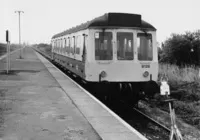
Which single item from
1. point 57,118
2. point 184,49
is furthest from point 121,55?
point 184,49

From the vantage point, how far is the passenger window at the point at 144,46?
1033cm

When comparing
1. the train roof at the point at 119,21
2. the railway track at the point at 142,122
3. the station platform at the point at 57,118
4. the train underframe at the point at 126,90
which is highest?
the train roof at the point at 119,21

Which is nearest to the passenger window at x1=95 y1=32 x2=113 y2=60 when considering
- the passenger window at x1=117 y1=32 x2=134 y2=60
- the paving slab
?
the passenger window at x1=117 y1=32 x2=134 y2=60

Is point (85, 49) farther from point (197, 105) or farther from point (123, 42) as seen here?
point (197, 105)

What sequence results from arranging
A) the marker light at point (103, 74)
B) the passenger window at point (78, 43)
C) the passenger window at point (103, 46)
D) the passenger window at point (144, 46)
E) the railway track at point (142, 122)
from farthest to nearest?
the passenger window at point (78, 43) → the passenger window at point (144, 46) → the passenger window at point (103, 46) → the marker light at point (103, 74) → the railway track at point (142, 122)

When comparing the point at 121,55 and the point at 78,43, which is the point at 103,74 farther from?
the point at 78,43

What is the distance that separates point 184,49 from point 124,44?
16.0 metres

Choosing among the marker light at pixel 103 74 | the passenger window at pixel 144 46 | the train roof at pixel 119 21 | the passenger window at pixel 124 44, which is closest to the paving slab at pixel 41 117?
the marker light at pixel 103 74

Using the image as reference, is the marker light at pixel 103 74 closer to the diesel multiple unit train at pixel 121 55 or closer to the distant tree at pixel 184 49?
the diesel multiple unit train at pixel 121 55

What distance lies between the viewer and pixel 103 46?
10.2 m

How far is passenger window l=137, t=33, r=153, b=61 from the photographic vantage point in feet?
33.9

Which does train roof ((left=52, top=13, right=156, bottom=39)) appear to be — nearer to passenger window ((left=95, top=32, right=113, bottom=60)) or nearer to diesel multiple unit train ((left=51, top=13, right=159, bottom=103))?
diesel multiple unit train ((left=51, top=13, right=159, bottom=103))

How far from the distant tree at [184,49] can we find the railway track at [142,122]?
14444 millimetres

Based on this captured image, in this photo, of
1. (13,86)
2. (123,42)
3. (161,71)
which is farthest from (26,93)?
(161,71)
